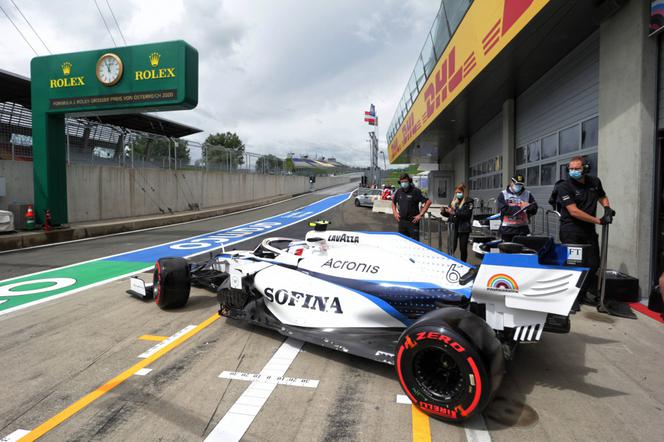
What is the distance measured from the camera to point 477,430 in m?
2.25

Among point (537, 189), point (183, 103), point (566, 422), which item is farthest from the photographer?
point (183, 103)

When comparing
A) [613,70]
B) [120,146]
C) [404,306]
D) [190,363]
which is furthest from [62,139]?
[613,70]

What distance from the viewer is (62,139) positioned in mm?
12539

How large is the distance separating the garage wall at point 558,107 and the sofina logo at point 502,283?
16.9ft

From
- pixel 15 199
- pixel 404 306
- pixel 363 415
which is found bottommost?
pixel 363 415

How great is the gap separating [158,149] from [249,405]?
19185 millimetres

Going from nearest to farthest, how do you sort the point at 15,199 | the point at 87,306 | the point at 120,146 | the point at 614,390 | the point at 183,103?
the point at 614,390 → the point at 87,306 → the point at 183,103 → the point at 15,199 → the point at 120,146

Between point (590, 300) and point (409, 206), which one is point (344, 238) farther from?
point (590, 300)

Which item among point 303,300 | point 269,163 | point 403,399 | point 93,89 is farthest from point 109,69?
point 269,163

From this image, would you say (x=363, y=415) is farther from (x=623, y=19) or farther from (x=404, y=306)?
(x=623, y=19)

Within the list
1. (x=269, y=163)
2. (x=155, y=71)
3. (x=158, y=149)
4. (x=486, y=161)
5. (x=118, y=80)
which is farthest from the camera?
(x=269, y=163)

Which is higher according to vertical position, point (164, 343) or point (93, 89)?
point (93, 89)

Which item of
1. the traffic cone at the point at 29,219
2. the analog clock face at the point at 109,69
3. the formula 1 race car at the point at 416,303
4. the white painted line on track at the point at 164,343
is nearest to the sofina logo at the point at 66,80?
the analog clock face at the point at 109,69

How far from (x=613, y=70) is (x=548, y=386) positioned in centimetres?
471
